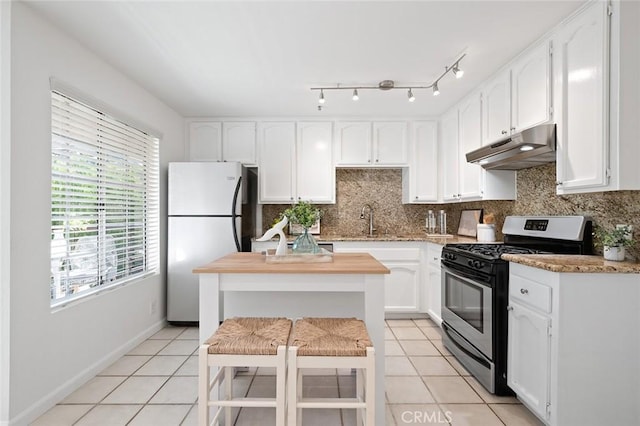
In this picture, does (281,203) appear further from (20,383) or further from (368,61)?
(20,383)

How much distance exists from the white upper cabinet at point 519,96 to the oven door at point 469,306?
3.78ft

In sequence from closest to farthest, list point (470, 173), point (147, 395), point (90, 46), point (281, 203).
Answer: point (147, 395) < point (90, 46) < point (470, 173) < point (281, 203)

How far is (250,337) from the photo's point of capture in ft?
5.56

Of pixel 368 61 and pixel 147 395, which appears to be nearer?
pixel 147 395

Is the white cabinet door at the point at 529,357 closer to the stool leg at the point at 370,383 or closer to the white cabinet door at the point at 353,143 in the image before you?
the stool leg at the point at 370,383

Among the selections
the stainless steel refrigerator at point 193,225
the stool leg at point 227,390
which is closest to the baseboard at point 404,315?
the stainless steel refrigerator at point 193,225

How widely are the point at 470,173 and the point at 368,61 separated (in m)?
1.54

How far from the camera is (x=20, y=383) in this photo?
1938 mm

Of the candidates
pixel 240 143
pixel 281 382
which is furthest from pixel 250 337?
pixel 240 143

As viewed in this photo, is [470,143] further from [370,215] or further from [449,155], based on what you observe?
[370,215]

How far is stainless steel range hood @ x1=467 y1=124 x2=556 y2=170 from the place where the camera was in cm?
223

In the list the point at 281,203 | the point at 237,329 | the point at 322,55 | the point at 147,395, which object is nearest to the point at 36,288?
the point at 147,395

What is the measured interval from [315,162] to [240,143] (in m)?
0.94

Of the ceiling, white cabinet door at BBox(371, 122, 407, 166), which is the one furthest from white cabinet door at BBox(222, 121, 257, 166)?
white cabinet door at BBox(371, 122, 407, 166)
